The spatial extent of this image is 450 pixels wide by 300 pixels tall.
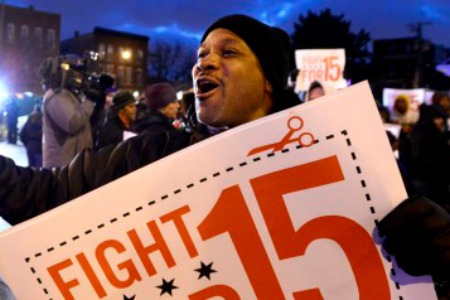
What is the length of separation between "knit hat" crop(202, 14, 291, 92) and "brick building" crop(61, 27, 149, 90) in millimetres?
56050

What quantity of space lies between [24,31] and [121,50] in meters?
11.3

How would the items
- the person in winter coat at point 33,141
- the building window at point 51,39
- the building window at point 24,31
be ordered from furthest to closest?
the building window at point 51,39, the building window at point 24,31, the person in winter coat at point 33,141

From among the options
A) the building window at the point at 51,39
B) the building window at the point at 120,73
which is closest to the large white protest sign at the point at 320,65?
the building window at the point at 51,39

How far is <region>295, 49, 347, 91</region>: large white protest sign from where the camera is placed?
911 centimetres

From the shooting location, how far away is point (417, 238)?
45.8 inches

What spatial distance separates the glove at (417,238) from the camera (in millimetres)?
1151

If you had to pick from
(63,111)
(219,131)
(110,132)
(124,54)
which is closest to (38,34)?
(124,54)

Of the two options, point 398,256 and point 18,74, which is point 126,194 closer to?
point 398,256

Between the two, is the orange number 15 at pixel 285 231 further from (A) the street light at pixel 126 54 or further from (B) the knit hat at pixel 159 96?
(A) the street light at pixel 126 54

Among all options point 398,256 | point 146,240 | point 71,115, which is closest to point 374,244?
point 398,256

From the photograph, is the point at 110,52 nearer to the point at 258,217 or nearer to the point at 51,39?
the point at 51,39

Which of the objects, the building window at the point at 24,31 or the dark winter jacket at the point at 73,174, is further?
the building window at the point at 24,31

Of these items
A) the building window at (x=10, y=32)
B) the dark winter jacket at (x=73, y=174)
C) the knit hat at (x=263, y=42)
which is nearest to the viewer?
the dark winter jacket at (x=73, y=174)

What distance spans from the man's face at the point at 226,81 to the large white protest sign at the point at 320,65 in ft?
24.3
